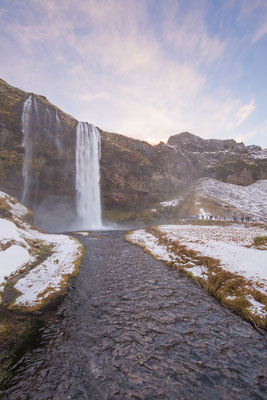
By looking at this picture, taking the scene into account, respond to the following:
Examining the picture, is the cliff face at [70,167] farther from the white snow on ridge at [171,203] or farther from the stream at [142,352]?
the stream at [142,352]

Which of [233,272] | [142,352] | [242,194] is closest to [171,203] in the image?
[242,194]

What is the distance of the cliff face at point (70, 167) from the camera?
41.5m

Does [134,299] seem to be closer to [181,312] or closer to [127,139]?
[181,312]

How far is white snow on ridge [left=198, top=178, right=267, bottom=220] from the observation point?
55.9 metres

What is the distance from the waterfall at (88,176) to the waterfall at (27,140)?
11676 millimetres

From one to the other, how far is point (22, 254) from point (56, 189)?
130 feet

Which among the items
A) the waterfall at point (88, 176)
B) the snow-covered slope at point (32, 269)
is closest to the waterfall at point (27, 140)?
the waterfall at point (88, 176)

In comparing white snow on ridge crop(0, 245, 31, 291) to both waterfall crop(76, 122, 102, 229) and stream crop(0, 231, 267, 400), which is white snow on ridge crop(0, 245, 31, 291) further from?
waterfall crop(76, 122, 102, 229)

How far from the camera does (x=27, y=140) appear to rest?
140 ft

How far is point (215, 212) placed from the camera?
51.7m

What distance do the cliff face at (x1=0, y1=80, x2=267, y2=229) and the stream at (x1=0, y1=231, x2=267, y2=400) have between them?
147 ft

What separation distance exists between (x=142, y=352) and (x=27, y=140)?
164 ft

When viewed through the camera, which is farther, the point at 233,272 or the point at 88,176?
the point at 88,176

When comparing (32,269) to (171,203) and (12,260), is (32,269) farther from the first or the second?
(171,203)
